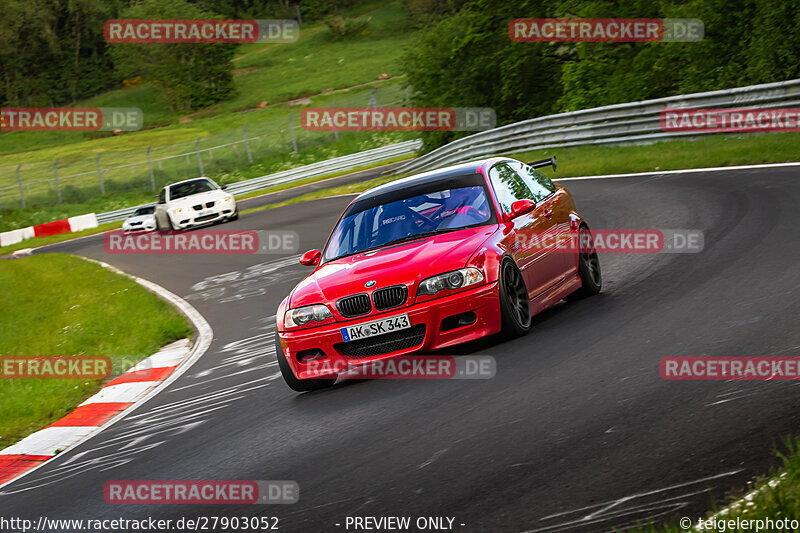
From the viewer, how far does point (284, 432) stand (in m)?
6.48

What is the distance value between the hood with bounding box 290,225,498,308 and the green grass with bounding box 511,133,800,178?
10024 millimetres

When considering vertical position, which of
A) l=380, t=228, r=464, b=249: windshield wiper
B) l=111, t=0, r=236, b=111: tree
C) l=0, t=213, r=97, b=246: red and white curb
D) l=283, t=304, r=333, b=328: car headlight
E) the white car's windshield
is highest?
l=111, t=0, r=236, b=111: tree

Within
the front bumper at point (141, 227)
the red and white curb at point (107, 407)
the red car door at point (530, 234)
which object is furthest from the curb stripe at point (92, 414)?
the front bumper at point (141, 227)

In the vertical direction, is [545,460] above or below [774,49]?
below

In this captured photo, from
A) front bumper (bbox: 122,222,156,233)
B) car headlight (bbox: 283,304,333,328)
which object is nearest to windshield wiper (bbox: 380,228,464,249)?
car headlight (bbox: 283,304,333,328)

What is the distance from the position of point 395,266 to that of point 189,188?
2029 centimetres

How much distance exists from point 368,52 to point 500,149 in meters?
61.4

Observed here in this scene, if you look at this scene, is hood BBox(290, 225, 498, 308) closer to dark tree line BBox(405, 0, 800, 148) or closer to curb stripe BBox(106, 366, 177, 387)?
curb stripe BBox(106, 366, 177, 387)

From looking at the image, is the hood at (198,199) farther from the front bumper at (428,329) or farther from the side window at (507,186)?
the front bumper at (428,329)

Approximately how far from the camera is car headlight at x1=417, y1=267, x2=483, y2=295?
710 centimetres

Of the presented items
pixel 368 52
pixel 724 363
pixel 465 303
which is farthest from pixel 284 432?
→ pixel 368 52

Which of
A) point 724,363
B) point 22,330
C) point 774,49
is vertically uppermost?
Answer: point 774,49

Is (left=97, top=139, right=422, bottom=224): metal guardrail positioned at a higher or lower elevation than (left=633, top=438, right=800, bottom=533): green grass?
lower

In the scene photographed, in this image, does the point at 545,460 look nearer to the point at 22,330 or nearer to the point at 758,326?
the point at 758,326
